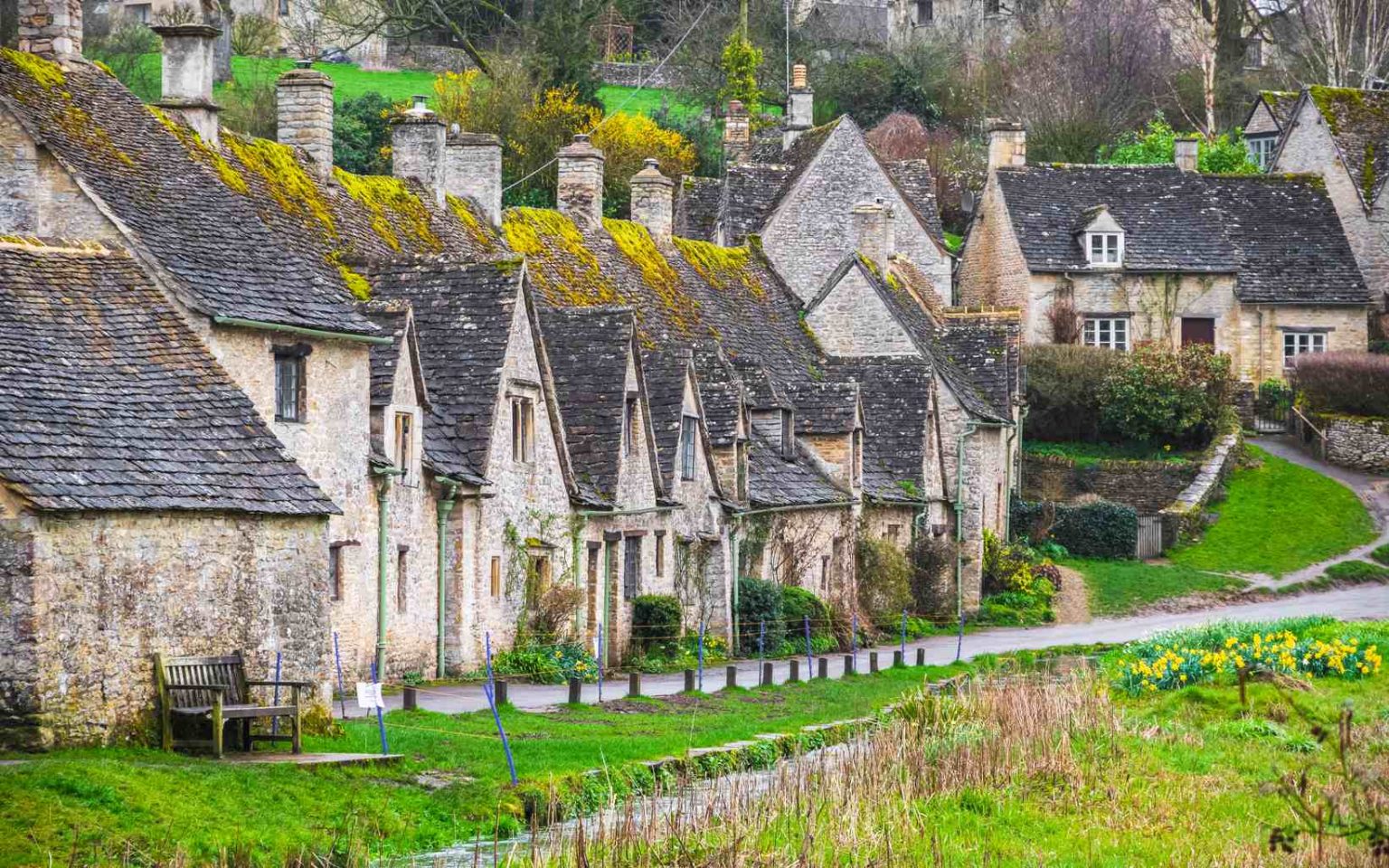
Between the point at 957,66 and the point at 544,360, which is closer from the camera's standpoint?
the point at 544,360

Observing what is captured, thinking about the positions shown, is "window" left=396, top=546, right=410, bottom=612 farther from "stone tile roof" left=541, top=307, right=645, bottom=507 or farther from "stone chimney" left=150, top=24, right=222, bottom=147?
"stone chimney" left=150, top=24, right=222, bottom=147

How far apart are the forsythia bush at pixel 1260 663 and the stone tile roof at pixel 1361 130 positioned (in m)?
53.3

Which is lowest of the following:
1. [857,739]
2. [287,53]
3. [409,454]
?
[857,739]

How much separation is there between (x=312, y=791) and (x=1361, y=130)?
71575 mm

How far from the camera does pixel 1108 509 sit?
65.5 meters

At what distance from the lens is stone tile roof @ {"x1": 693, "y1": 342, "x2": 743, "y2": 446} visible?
47.5m

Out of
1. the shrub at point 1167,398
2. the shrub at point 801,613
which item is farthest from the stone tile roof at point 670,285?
the shrub at point 1167,398

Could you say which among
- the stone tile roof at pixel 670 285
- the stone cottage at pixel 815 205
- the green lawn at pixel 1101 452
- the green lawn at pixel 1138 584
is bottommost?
the green lawn at pixel 1138 584

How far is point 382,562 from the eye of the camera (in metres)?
33.5

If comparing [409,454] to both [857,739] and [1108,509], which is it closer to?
[857,739]

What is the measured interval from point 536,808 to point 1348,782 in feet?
33.7

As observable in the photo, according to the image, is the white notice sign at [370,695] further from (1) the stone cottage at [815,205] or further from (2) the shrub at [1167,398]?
(2) the shrub at [1167,398]

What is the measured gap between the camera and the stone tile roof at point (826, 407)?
53.2 meters

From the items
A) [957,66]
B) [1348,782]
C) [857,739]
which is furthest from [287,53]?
[1348,782]
